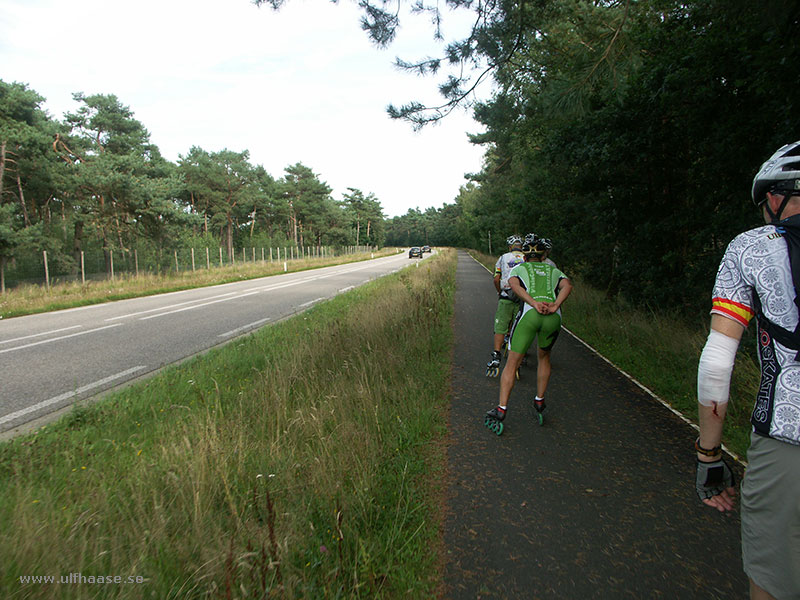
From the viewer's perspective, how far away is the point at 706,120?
19.5 feet

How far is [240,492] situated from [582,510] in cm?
232

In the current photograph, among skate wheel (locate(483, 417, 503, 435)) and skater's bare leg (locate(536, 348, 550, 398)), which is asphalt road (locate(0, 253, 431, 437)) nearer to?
skate wheel (locate(483, 417, 503, 435))

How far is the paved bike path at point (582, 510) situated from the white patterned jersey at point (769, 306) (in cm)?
135

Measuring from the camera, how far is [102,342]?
7.91m

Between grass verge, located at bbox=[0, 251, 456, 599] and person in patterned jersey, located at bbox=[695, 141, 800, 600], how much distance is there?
4.70 ft

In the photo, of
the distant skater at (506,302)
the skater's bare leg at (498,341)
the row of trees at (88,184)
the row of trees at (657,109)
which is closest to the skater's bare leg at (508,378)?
the distant skater at (506,302)

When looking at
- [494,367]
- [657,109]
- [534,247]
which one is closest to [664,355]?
[494,367]

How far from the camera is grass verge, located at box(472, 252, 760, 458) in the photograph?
13.8 ft

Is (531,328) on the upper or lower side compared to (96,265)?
upper

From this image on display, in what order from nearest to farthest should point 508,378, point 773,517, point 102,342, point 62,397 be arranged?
point 773,517 → point 508,378 → point 62,397 → point 102,342

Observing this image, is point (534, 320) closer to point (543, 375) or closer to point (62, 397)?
point (543, 375)

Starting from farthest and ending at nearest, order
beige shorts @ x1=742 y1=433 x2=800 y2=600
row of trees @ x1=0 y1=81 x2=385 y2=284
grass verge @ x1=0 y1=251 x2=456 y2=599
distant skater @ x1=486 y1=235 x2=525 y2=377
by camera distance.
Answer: row of trees @ x1=0 y1=81 x2=385 y2=284 < distant skater @ x1=486 y1=235 x2=525 y2=377 < grass verge @ x1=0 y1=251 x2=456 y2=599 < beige shorts @ x1=742 y1=433 x2=800 y2=600

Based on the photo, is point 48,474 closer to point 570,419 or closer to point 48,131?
point 570,419

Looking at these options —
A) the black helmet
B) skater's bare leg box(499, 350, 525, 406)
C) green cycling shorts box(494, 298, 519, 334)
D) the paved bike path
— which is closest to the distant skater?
green cycling shorts box(494, 298, 519, 334)
